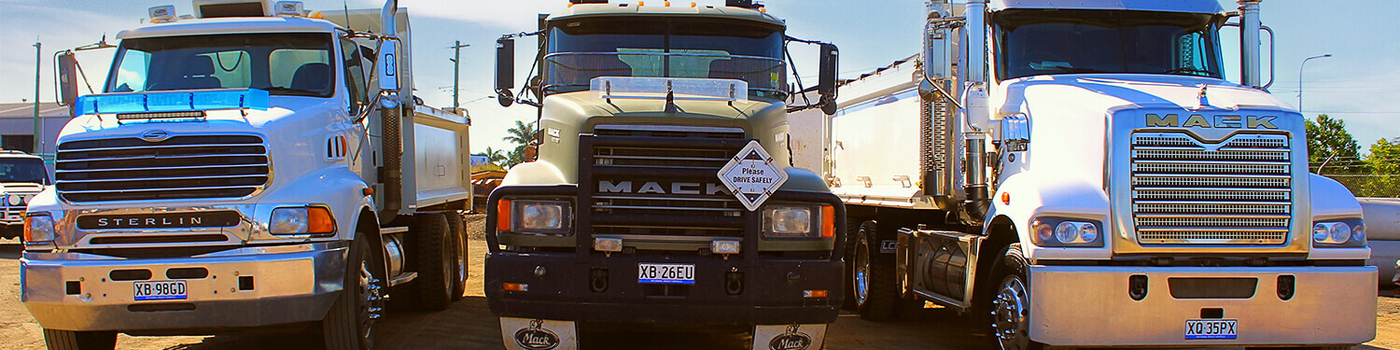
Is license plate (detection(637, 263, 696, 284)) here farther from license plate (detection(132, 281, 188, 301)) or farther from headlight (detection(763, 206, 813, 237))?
license plate (detection(132, 281, 188, 301))

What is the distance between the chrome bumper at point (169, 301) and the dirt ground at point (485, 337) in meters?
0.73

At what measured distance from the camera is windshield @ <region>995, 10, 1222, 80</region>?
768cm

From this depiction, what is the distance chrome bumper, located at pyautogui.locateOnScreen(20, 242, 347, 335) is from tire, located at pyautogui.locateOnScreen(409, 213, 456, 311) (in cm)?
356

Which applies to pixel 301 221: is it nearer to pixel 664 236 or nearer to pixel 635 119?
pixel 635 119

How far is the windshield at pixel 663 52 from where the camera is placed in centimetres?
770

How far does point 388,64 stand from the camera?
780 cm

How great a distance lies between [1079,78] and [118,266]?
6.32 m

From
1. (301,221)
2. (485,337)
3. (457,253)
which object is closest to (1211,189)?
(485,337)

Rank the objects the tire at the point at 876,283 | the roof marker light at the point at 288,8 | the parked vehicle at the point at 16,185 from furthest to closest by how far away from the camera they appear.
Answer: the parked vehicle at the point at 16,185 < the tire at the point at 876,283 < the roof marker light at the point at 288,8

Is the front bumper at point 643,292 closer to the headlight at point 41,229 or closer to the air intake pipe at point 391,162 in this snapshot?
the headlight at point 41,229

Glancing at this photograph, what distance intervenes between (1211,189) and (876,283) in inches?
151

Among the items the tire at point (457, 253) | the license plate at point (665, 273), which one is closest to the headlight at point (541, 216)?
the license plate at point (665, 273)

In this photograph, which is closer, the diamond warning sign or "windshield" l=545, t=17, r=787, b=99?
the diamond warning sign

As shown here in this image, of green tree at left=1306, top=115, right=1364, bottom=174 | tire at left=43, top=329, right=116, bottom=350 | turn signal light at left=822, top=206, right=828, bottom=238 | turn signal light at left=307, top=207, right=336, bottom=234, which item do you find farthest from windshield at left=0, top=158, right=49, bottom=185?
green tree at left=1306, top=115, right=1364, bottom=174
